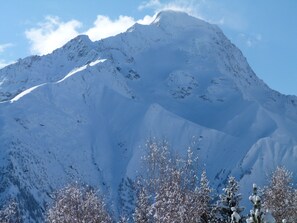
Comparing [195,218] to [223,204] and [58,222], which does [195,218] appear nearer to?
[223,204]

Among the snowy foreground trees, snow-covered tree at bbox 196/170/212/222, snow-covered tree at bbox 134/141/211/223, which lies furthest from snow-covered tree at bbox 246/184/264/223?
snow-covered tree at bbox 196/170/212/222

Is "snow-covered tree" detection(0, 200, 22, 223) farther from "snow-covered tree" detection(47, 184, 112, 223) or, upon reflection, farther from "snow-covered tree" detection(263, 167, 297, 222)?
"snow-covered tree" detection(263, 167, 297, 222)

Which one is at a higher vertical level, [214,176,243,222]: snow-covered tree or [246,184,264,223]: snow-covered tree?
[214,176,243,222]: snow-covered tree

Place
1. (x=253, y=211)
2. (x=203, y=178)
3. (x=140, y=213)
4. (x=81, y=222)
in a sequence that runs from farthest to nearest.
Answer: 1. (x=140, y=213)
2. (x=203, y=178)
3. (x=81, y=222)
4. (x=253, y=211)

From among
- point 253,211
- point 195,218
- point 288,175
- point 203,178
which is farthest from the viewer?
point 288,175

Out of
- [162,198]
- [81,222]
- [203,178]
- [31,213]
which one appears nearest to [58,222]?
[81,222]

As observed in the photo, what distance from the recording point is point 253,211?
1367 centimetres

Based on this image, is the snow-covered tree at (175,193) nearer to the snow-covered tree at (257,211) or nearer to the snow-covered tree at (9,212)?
the snow-covered tree at (9,212)

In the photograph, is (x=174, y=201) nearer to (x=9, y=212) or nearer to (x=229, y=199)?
(x=229, y=199)

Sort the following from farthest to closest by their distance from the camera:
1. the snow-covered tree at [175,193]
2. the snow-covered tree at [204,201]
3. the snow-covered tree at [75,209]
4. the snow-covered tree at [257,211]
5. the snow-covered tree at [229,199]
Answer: the snow-covered tree at [204,201]
the snow-covered tree at [75,209]
the snow-covered tree at [229,199]
the snow-covered tree at [175,193]
the snow-covered tree at [257,211]

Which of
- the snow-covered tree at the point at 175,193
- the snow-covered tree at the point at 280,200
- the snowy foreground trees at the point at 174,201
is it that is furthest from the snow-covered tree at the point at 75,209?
the snow-covered tree at the point at 280,200

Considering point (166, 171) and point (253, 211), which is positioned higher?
A: point (166, 171)

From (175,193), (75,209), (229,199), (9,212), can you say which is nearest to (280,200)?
(229,199)

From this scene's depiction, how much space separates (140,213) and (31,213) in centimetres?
15731
